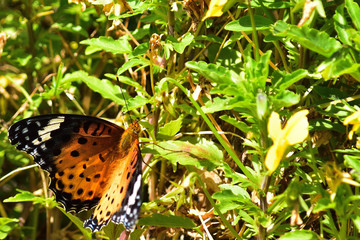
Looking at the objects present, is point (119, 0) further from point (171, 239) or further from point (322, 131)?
point (171, 239)

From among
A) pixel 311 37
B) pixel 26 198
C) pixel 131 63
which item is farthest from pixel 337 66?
pixel 26 198

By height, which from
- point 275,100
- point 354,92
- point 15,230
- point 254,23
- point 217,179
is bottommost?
point 15,230

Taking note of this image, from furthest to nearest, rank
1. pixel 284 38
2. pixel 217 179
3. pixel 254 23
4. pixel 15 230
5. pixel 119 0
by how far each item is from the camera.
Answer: pixel 15 230 → pixel 217 179 → pixel 119 0 → pixel 284 38 → pixel 254 23

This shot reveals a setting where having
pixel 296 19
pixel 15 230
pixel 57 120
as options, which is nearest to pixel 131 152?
pixel 57 120

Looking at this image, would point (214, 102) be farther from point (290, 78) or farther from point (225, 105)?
point (290, 78)

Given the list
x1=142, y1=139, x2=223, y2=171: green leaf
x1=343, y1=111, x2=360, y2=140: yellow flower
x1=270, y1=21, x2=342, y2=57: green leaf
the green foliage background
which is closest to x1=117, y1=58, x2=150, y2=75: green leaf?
the green foliage background

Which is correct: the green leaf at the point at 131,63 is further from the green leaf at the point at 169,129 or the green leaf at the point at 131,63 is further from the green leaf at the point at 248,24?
the green leaf at the point at 248,24
